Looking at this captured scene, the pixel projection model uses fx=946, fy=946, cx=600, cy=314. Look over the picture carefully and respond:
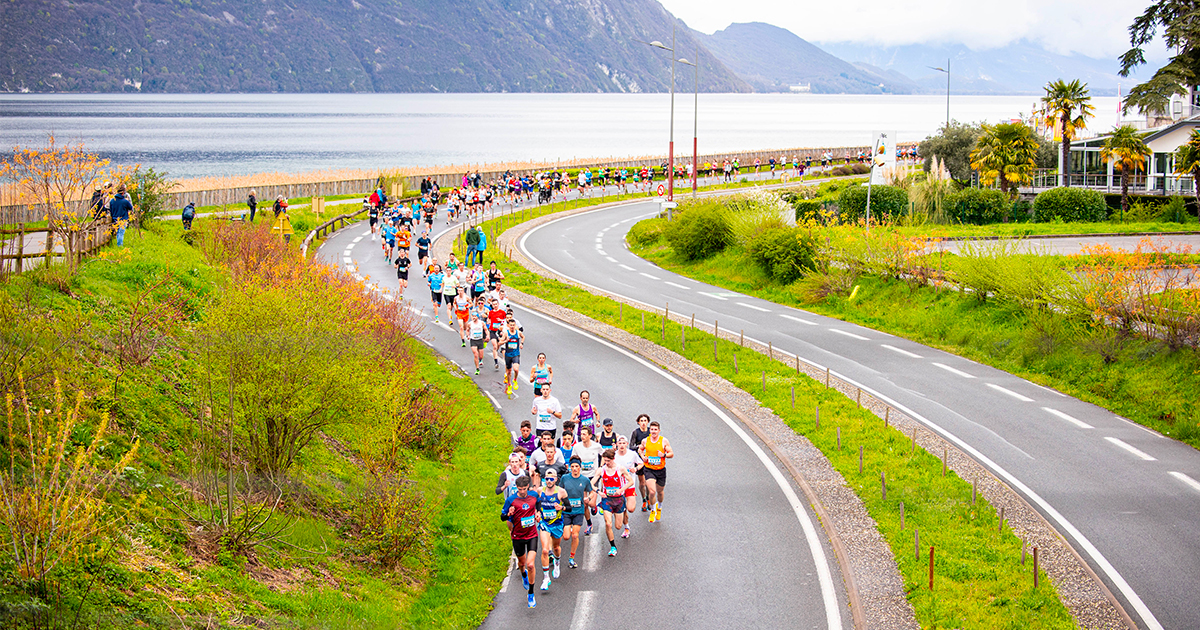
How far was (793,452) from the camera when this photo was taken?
1630 cm

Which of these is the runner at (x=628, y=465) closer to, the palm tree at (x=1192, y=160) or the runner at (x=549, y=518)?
the runner at (x=549, y=518)

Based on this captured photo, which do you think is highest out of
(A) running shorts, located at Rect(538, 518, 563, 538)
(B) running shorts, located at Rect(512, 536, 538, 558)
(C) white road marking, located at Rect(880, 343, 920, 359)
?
(C) white road marking, located at Rect(880, 343, 920, 359)

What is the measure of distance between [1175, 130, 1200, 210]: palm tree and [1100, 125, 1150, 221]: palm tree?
8.56 feet

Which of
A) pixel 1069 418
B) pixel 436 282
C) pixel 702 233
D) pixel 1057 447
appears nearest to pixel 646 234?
pixel 702 233

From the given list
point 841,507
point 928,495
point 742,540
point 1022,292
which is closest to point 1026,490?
point 928,495

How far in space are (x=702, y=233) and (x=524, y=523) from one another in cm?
2800

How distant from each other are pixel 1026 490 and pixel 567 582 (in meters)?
7.68

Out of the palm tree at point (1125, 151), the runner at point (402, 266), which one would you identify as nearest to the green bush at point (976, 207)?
the palm tree at point (1125, 151)

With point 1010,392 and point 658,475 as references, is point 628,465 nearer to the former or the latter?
point 658,475

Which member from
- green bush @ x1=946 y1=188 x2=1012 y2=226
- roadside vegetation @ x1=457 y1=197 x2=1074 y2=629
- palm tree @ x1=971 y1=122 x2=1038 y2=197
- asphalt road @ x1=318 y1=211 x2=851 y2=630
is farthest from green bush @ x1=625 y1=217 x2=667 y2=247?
asphalt road @ x1=318 y1=211 x2=851 y2=630

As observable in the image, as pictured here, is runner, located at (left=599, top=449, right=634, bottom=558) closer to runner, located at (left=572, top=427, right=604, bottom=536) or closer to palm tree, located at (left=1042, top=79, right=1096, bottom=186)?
runner, located at (left=572, top=427, right=604, bottom=536)

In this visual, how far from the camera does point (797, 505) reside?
1426cm

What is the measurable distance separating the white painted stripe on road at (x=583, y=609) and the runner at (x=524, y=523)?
20.8 inches

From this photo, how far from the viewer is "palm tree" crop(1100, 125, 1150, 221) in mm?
45344
